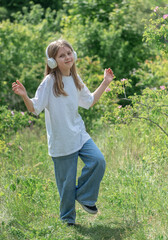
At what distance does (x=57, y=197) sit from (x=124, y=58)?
4.97m

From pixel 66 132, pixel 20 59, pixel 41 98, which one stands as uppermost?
pixel 41 98

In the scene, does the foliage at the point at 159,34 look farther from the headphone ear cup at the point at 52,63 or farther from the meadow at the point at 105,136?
the headphone ear cup at the point at 52,63

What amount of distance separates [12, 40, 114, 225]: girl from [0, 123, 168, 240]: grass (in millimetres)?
266

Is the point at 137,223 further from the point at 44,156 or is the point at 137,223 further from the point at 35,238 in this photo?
the point at 44,156

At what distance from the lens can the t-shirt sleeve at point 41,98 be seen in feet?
11.3

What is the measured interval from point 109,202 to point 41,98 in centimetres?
144

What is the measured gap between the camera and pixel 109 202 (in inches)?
170

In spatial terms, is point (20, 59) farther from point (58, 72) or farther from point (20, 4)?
point (20, 4)

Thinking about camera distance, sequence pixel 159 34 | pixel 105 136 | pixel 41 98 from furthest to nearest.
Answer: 1. pixel 105 136
2. pixel 159 34
3. pixel 41 98

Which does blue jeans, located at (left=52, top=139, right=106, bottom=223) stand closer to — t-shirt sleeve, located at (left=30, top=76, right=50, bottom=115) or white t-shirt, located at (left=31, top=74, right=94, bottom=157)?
white t-shirt, located at (left=31, top=74, right=94, bottom=157)

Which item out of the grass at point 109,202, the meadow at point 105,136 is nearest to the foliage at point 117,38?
the meadow at point 105,136

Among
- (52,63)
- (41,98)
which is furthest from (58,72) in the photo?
(41,98)

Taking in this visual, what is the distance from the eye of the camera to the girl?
11.7 ft

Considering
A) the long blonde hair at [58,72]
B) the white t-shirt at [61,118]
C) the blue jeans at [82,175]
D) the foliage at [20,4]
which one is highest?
the long blonde hair at [58,72]
